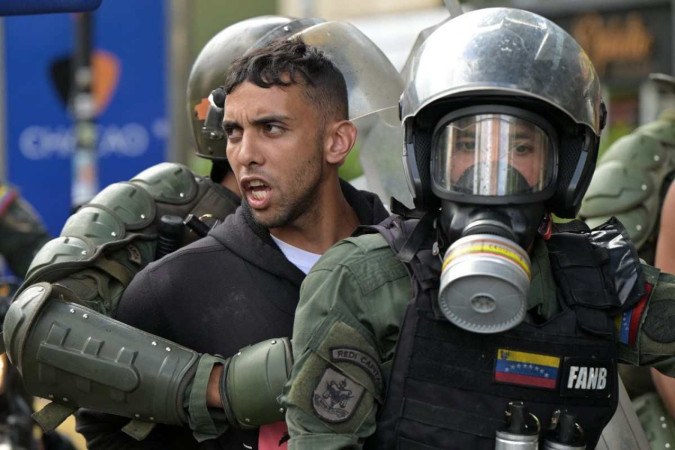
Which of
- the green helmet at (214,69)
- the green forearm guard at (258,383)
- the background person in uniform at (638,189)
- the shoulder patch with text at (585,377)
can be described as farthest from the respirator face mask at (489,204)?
the background person in uniform at (638,189)

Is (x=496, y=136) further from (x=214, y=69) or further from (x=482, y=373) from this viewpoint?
(x=214, y=69)

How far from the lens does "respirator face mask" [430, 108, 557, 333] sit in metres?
2.80

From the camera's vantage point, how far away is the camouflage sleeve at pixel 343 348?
9.66 feet

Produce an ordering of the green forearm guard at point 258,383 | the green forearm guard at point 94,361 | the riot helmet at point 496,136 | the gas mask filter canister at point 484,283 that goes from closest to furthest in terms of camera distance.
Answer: the gas mask filter canister at point 484,283 < the riot helmet at point 496,136 < the green forearm guard at point 258,383 < the green forearm guard at point 94,361

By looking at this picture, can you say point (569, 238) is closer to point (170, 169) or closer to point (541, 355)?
point (541, 355)

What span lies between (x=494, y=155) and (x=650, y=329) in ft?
1.71

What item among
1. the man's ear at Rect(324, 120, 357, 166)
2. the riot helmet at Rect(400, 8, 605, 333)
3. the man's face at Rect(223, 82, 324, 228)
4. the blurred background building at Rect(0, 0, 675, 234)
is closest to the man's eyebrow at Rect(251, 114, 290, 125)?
the man's face at Rect(223, 82, 324, 228)

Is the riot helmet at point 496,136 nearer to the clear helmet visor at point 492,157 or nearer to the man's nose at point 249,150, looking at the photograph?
the clear helmet visor at point 492,157

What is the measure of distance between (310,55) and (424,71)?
0.82 m

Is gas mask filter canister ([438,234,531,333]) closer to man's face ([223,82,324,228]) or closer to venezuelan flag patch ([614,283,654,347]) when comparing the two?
venezuelan flag patch ([614,283,654,347])

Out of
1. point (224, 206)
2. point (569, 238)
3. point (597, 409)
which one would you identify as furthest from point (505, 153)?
point (224, 206)

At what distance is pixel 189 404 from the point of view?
3.58 metres

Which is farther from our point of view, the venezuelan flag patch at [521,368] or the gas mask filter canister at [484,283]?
the venezuelan flag patch at [521,368]

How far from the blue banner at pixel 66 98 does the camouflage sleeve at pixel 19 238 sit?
29.5 feet
